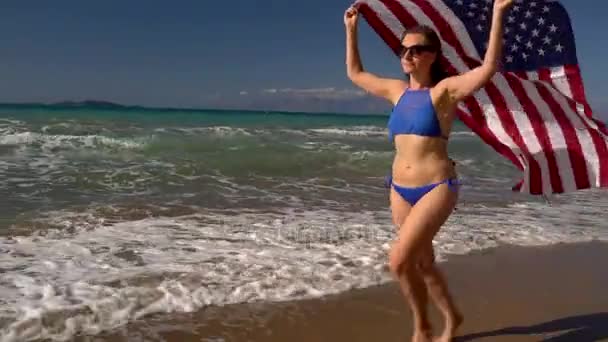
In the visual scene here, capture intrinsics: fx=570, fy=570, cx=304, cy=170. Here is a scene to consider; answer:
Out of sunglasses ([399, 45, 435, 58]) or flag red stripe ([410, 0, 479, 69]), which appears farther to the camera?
flag red stripe ([410, 0, 479, 69])

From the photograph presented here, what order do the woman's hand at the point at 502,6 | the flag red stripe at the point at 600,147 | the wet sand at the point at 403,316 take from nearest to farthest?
the woman's hand at the point at 502,6 < the wet sand at the point at 403,316 < the flag red stripe at the point at 600,147

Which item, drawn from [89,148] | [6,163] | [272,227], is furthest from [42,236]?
[89,148]

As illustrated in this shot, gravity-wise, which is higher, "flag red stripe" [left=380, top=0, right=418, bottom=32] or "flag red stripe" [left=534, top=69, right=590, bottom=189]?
"flag red stripe" [left=380, top=0, right=418, bottom=32]

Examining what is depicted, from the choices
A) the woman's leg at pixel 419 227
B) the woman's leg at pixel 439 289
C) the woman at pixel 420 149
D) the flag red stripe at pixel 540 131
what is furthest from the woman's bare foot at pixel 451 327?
the flag red stripe at pixel 540 131

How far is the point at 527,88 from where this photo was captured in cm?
424

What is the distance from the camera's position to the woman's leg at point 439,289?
343 cm

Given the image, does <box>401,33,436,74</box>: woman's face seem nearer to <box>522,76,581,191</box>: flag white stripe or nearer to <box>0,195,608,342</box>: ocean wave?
<box>522,76,581,191</box>: flag white stripe

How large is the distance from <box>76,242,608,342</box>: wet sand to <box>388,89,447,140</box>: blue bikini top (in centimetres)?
150

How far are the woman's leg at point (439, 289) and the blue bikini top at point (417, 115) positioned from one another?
69 cm

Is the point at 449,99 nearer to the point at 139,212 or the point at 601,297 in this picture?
the point at 601,297

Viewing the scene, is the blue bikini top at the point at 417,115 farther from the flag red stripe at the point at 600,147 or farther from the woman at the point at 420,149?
the flag red stripe at the point at 600,147

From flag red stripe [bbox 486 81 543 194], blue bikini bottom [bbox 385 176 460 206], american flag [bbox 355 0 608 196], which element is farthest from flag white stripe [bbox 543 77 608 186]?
blue bikini bottom [bbox 385 176 460 206]

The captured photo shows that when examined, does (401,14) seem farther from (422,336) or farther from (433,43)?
(422,336)

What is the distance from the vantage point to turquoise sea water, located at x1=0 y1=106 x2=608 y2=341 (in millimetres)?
4613
